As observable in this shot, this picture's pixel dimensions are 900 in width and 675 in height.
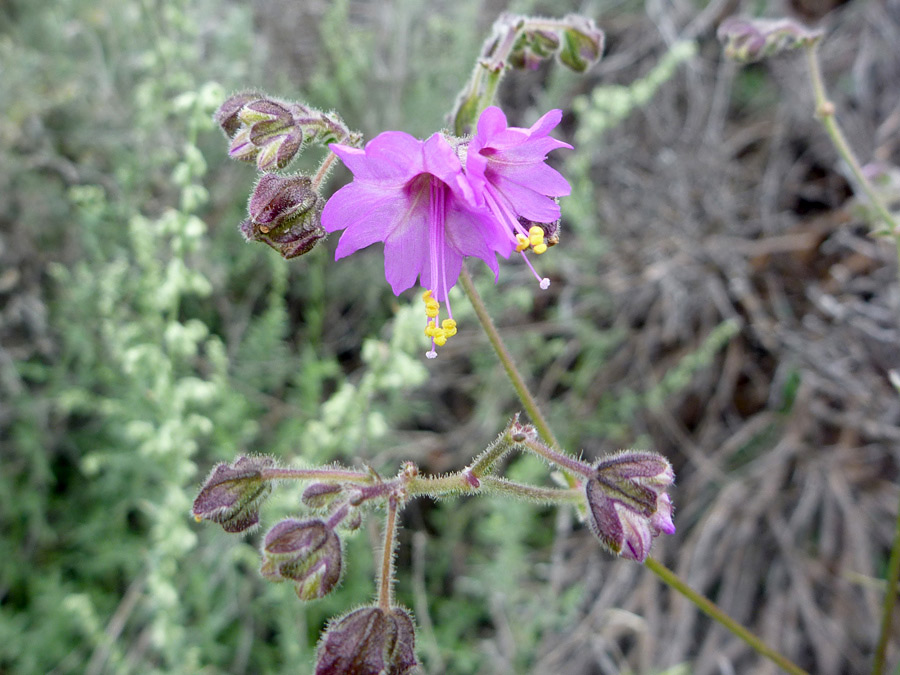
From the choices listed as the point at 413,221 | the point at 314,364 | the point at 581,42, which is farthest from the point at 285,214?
the point at 314,364

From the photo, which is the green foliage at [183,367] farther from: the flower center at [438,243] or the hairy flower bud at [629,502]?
the hairy flower bud at [629,502]

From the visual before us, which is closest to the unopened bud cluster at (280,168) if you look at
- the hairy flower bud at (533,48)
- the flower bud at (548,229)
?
the flower bud at (548,229)

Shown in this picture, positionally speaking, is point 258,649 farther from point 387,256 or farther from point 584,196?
point 584,196

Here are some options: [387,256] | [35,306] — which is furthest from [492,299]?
[35,306]

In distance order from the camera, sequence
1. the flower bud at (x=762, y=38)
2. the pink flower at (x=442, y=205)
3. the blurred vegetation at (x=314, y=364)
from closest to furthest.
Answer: the pink flower at (x=442, y=205) → the flower bud at (x=762, y=38) → the blurred vegetation at (x=314, y=364)

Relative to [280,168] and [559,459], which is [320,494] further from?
[280,168]
